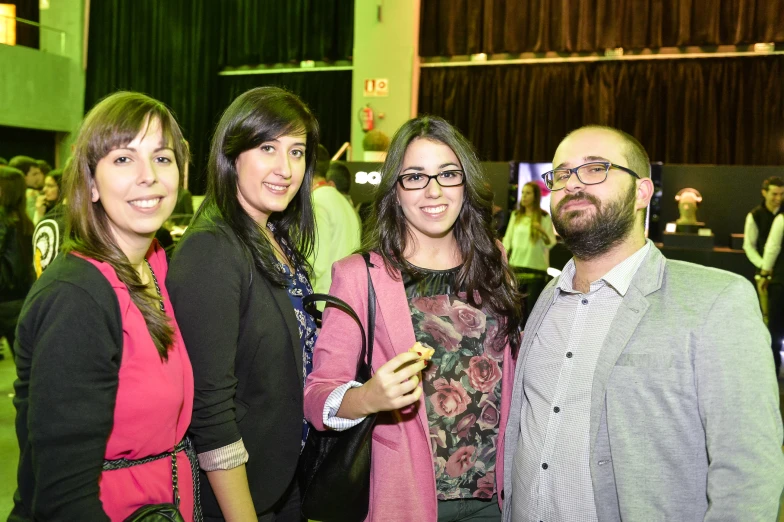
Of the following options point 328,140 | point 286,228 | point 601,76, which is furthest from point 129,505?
point 328,140

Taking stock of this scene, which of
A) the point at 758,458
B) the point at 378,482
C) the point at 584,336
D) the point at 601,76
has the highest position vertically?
the point at 601,76

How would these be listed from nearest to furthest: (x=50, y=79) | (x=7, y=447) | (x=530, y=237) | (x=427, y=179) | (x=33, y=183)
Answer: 1. (x=427, y=179)
2. (x=7, y=447)
3. (x=33, y=183)
4. (x=530, y=237)
5. (x=50, y=79)

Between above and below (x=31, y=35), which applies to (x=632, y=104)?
below

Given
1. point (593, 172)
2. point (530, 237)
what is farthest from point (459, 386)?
point (530, 237)

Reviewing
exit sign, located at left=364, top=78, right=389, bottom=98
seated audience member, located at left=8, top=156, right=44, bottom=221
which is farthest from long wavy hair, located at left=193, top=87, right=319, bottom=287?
exit sign, located at left=364, top=78, right=389, bottom=98

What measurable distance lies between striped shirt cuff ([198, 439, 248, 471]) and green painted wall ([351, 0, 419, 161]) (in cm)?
1030

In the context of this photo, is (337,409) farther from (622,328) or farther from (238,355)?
(622,328)

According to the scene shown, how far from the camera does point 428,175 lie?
2.01m

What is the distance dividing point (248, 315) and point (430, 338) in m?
0.53

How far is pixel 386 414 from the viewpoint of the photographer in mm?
1839

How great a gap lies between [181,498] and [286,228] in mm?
923

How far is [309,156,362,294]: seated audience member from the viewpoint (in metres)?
4.59

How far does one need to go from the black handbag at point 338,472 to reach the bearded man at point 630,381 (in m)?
0.41

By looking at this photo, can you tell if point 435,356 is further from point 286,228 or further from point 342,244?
point 342,244
